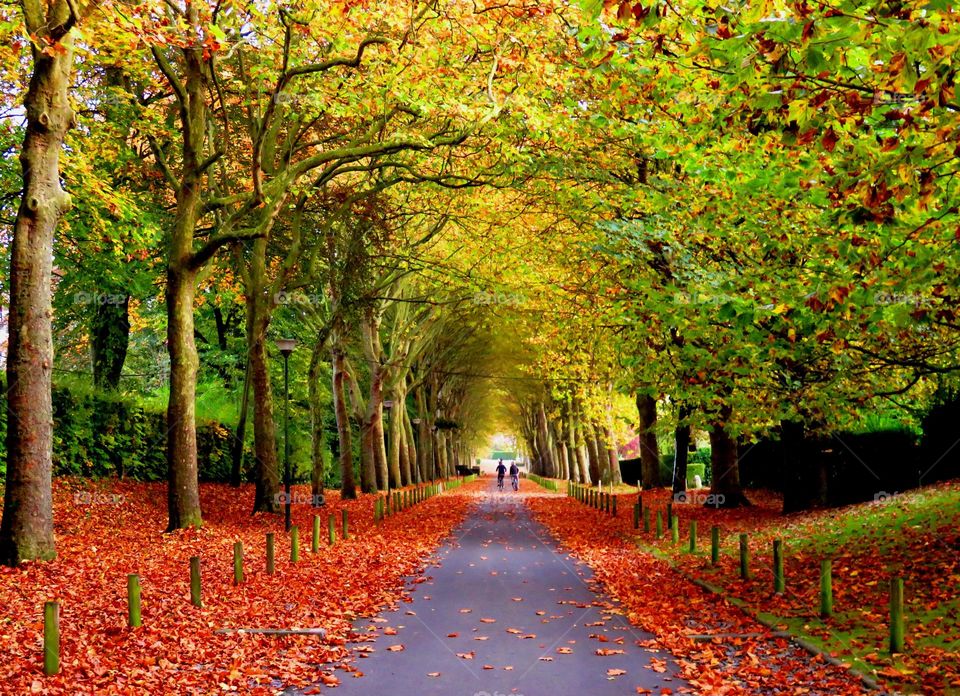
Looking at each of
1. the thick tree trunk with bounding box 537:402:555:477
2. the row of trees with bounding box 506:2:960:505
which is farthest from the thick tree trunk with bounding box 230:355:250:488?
the thick tree trunk with bounding box 537:402:555:477

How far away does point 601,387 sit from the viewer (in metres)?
40.7

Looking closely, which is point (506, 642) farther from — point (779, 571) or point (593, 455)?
point (593, 455)

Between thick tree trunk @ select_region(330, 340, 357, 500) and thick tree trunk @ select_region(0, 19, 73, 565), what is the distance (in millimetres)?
18729

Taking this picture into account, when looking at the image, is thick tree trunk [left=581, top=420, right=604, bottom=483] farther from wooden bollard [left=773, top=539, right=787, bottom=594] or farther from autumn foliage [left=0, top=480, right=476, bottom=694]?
wooden bollard [left=773, top=539, right=787, bottom=594]

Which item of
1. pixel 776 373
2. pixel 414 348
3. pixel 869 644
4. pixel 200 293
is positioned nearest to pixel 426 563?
pixel 776 373

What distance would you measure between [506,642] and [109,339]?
22276 mm

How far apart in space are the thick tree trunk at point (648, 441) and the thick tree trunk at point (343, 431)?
11222mm

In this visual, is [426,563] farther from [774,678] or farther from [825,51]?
[825,51]

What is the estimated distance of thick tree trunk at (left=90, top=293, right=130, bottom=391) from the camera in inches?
1064

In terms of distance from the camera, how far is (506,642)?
953 cm

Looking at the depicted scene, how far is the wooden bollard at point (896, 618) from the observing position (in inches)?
337

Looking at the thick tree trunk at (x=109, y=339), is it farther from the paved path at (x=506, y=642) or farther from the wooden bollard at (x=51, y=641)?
the wooden bollard at (x=51, y=641)

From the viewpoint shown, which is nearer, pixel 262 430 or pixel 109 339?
pixel 262 430

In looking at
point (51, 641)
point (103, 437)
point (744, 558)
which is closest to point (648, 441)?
point (103, 437)
